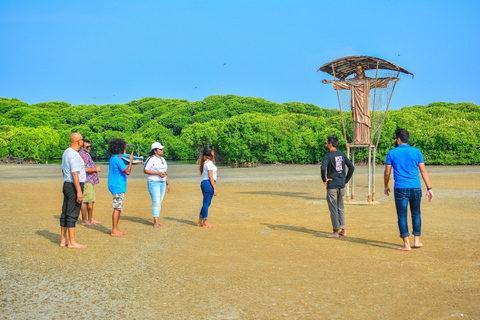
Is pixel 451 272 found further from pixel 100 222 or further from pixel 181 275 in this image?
pixel 100 222

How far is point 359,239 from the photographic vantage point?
869cm

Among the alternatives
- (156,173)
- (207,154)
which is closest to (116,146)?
(156,173)

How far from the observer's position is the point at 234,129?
5306 cm

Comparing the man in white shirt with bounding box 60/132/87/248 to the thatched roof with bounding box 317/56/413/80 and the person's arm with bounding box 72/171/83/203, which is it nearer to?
the person's arm with bounding box 72/171/83/203

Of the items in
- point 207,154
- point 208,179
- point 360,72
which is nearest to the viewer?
point 208,179

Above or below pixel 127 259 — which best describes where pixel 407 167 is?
above

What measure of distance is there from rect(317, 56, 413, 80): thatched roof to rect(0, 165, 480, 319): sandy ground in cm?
490

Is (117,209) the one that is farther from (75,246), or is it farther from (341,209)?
(341,209)

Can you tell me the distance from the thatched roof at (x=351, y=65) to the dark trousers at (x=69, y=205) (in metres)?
9.58

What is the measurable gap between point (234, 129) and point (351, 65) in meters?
38.2

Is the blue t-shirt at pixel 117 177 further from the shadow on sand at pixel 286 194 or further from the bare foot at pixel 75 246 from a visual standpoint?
the shadow on sand at pixel 286 194

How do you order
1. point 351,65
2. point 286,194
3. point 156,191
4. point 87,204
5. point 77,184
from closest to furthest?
point 77,184
point 156,191
point 87,204
point 351,65
point 286,194

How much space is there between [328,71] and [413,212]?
859 cm

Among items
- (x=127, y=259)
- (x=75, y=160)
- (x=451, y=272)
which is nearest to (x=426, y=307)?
(x=451, y=272)
